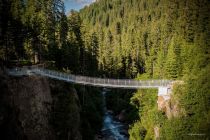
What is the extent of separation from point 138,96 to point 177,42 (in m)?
11.4

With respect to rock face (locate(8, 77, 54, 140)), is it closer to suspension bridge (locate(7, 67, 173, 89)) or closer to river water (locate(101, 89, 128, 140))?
suspension bridge (locate(7, 67, 173, 89))

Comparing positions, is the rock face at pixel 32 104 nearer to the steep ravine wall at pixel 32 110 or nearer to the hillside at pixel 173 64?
the steep ravine wall at pixel 32 110

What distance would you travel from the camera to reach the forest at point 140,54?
5297 centimetres

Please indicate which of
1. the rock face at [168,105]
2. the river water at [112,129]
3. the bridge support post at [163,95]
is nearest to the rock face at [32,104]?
the bridge support post at [163,95]

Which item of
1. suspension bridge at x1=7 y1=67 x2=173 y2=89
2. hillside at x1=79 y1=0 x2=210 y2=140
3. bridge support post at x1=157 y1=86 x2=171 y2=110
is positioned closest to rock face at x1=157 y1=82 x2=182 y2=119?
bridge support post at x1=157 y1=86 x2=171 y2=110

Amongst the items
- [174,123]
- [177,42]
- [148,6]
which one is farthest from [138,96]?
[148,6]

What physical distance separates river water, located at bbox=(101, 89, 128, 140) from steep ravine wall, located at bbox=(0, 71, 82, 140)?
10.5m

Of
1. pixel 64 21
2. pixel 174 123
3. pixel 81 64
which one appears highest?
pixel 64 21

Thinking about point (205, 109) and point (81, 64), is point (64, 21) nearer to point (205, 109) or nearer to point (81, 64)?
point (81, 64)

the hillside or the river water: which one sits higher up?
the hillside

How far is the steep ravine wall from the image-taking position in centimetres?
4991

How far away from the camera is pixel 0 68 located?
5141cm

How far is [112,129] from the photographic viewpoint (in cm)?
7319

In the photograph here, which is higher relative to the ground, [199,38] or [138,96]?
[199,38]
